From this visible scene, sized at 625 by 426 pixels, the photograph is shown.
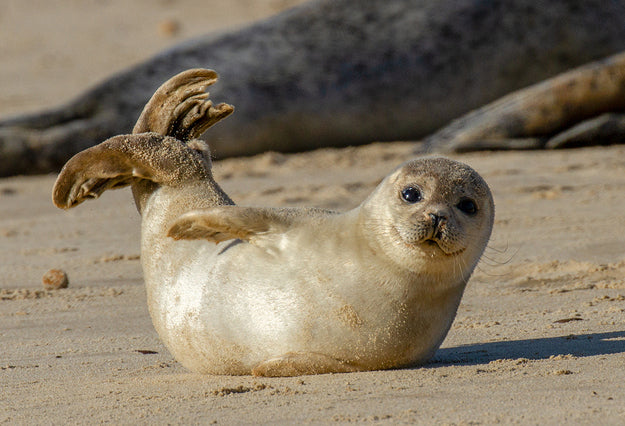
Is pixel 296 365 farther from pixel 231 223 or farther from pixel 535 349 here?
pixel 535 349

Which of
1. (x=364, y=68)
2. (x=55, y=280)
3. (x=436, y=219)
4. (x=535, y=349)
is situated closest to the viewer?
(x=436, y=219)

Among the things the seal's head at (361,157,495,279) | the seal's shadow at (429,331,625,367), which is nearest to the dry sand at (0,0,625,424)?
the seal's shadow at (429,331,625,367)

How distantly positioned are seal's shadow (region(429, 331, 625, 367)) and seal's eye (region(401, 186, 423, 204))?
53cm

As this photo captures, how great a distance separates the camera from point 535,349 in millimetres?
3324

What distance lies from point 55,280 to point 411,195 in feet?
6.80

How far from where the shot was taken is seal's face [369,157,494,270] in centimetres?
288

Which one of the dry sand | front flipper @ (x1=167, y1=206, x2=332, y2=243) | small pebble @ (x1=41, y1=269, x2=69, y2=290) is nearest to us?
the dry sand

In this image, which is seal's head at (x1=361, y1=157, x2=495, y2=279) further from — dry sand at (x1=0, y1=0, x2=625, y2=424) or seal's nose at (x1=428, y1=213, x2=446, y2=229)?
dry sand at (x1=0, y1=0, x2=625, y2=424)

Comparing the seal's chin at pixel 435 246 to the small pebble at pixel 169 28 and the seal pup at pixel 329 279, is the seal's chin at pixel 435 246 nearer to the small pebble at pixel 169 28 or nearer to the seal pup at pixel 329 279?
the seal pup at pixel 329 279

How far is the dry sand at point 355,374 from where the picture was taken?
8.81ft

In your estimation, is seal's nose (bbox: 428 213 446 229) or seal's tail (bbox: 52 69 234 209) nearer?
seal's nose (bbox: 428 213 446 229)

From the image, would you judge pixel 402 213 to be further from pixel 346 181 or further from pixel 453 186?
pixel 346 181

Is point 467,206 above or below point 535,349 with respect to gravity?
above

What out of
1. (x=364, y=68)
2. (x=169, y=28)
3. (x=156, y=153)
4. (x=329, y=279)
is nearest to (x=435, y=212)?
(x=329, y=279)
